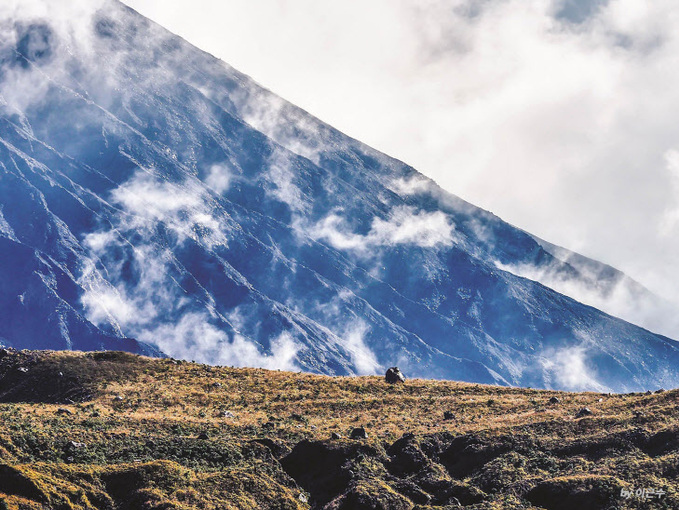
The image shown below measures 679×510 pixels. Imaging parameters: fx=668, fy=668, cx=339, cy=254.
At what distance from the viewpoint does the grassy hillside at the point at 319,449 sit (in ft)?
123

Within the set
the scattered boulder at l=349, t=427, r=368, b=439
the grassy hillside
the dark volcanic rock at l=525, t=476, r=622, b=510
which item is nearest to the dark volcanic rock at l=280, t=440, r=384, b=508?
the grassy hillside

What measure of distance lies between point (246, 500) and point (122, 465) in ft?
24.6

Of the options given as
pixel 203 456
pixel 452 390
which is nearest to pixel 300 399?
pixel 452 390

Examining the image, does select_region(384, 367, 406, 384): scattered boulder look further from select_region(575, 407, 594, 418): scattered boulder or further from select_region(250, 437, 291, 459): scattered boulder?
select_region(250, 437, 291, 459): scattered boulder

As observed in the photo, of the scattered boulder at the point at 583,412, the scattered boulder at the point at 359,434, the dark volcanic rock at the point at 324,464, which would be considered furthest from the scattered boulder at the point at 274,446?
the scattered boulder at the point at 583,412

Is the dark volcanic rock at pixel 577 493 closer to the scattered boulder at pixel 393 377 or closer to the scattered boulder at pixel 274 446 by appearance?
the scattered boulder at pixel 274 446

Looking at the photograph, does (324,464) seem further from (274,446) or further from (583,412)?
(583,412)

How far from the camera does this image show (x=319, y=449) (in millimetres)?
46656

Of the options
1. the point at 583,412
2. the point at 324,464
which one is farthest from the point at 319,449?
the point at 583,412

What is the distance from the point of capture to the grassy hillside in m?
37.5

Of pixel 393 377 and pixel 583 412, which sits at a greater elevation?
pixel 393 377

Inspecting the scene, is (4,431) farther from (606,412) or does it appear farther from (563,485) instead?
(606,412)

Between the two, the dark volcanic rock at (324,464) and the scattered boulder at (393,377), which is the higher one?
the scattered boulder at (393,377)

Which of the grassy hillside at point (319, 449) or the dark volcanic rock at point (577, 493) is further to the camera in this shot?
the dark volcanic rock at point (577, 493)
